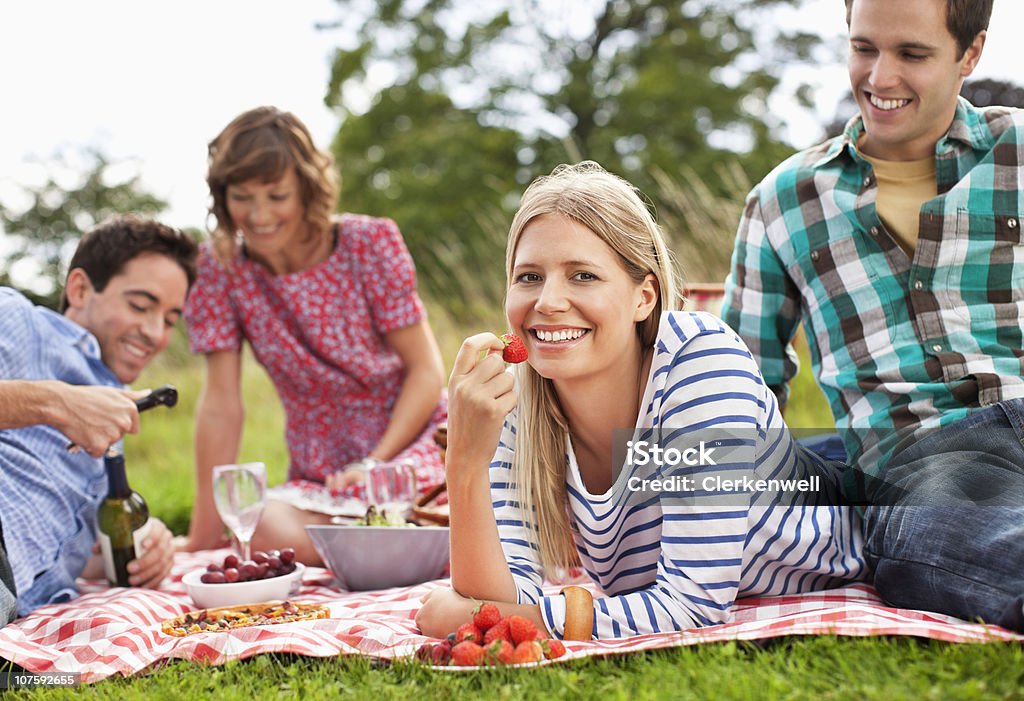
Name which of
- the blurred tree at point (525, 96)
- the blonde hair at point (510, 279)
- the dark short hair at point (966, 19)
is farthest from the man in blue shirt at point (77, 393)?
the blurred tree at point (525, 96)

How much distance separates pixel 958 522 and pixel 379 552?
173cm

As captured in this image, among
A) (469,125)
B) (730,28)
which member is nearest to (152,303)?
(469,125)

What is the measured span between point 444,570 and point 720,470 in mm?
1501

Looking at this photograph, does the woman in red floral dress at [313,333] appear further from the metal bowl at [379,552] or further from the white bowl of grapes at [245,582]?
the white bowl of grapes at [245,582]

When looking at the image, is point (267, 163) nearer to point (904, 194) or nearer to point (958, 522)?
point (904, 194)

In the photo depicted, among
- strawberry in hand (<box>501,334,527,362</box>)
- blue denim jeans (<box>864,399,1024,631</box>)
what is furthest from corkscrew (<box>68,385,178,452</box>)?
blue denim jeans (<box>864,399,1024,631</box>)

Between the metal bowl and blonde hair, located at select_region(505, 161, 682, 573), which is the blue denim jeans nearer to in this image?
blonde hair, located at select_region(505, 161, 682, 573)

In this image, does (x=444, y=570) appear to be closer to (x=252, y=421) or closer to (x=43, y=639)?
(x=43, y=639)

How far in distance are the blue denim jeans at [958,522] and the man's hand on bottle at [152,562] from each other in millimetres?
2290

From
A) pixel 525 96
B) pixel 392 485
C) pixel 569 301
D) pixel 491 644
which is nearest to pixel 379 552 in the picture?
pixel 392 485

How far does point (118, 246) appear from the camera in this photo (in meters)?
3.51

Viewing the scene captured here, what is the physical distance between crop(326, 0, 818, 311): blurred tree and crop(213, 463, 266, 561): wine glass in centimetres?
1075

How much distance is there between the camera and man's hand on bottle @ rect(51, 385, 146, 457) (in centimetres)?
281

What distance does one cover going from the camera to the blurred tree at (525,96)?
1417 cm
